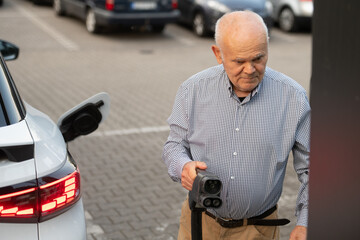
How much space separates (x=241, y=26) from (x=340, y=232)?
4.40 ft

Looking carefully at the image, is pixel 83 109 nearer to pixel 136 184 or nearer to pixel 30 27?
pixel 136 184

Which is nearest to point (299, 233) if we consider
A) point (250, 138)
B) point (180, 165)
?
point (250, 138)

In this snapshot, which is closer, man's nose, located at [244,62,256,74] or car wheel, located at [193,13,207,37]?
man's nose, located at [244,62,256,74]

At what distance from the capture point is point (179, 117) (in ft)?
10.0

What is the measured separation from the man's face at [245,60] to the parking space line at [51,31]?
Result: 1132cm

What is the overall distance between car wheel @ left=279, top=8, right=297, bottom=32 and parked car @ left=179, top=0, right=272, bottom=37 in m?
1.48

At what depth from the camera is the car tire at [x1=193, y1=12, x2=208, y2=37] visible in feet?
50.5

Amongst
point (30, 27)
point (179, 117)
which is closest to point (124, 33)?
point (30, 27)

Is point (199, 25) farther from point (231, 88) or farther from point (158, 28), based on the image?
point (231, 88)

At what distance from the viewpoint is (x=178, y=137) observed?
3.09 m

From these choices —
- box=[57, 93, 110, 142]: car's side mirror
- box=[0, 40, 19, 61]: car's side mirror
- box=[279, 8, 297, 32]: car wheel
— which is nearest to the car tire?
box=[279, 8, 297, 32]: car wheel

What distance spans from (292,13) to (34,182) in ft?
48.2

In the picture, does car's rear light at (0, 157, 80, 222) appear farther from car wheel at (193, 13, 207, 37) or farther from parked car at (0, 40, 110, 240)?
car wheel at (193, 13, 207, 37)

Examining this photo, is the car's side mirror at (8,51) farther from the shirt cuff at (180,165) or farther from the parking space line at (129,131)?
the parking space line at (129,131)
